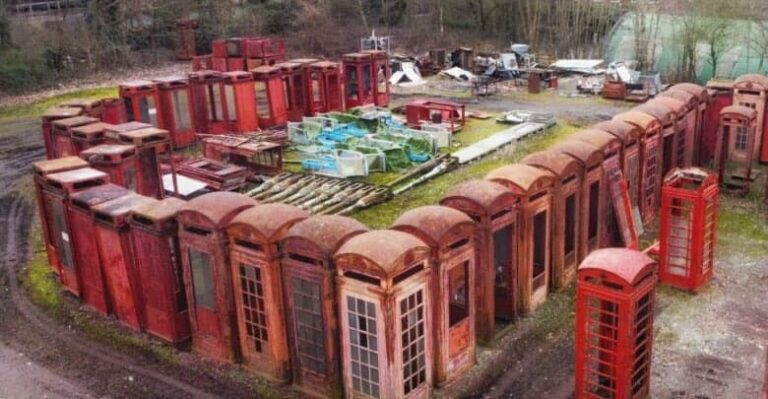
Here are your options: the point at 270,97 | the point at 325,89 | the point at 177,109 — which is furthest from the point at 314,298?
the point at 325,89

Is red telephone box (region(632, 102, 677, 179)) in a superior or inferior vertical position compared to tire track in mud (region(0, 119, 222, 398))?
superior

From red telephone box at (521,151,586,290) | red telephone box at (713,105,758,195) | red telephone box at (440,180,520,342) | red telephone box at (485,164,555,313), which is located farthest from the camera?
red telephone box at (713,105,758,195)

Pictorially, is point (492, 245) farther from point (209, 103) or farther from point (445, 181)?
point (209, 103)

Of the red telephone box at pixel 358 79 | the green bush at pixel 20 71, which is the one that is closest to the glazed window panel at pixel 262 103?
the red telephone box at pixel 358 79

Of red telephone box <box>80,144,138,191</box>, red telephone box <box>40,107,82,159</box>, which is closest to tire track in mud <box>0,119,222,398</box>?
red telephone box <box>40,107,82,159</box>

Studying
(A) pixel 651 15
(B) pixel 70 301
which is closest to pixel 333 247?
(B) pixel 70 301

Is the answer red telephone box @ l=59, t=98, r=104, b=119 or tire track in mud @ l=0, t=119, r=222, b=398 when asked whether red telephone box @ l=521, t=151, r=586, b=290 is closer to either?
tire track in mud @ l=0, t=119, r=222, b=398

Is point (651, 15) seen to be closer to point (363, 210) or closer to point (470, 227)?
point (363, 210)
